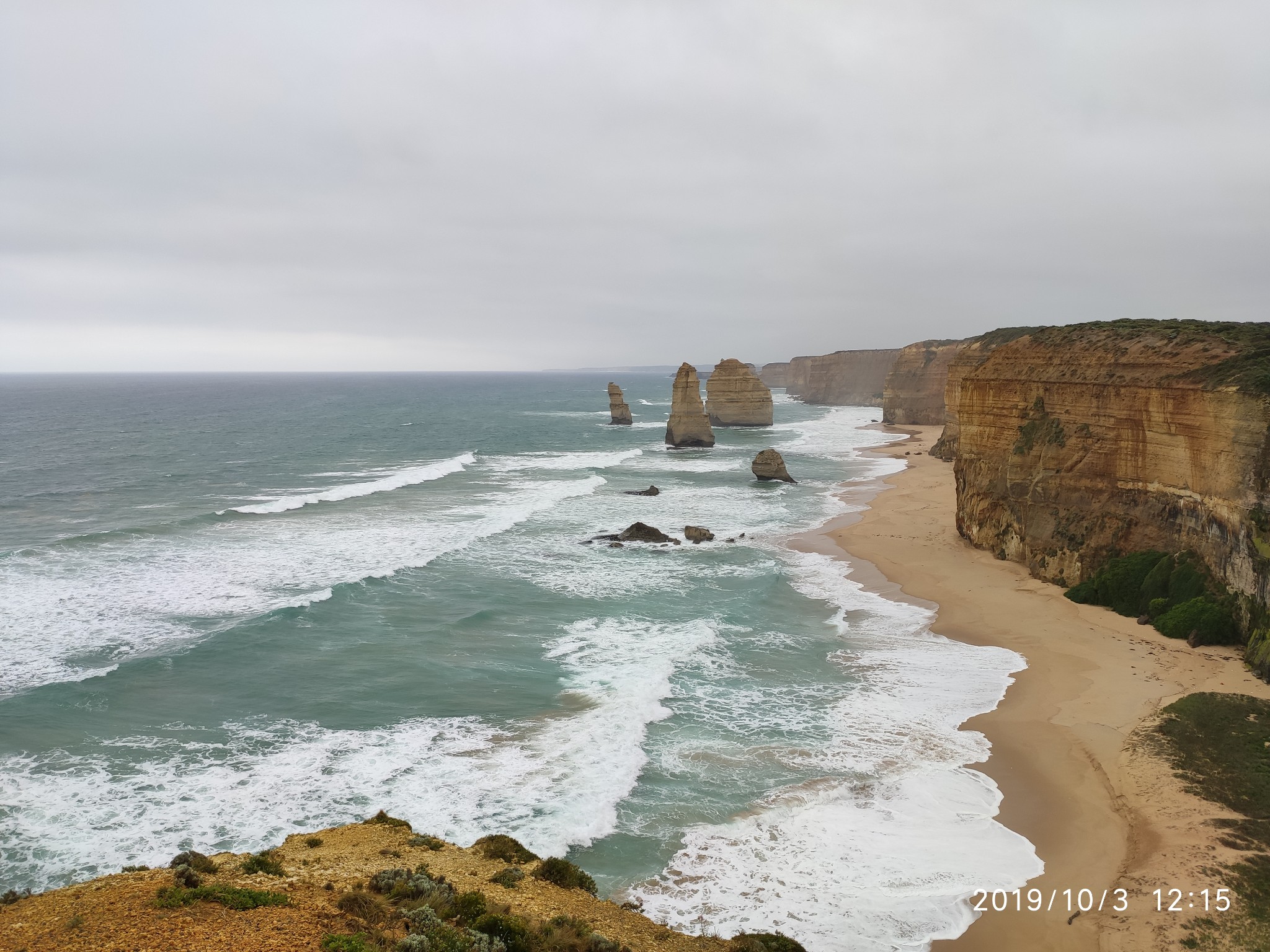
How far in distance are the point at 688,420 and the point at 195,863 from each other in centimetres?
6470

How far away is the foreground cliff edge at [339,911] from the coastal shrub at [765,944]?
0.6 inches

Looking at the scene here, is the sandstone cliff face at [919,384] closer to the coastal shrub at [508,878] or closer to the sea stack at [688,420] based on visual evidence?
the sea stack at [688,420]

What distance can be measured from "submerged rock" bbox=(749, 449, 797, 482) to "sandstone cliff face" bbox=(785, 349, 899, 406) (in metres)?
85.8

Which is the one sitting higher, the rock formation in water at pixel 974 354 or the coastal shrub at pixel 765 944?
the rock formation in water at pixel 974 354

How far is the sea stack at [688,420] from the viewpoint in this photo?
237 feet

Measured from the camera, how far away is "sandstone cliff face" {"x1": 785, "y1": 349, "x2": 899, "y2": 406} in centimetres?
13588

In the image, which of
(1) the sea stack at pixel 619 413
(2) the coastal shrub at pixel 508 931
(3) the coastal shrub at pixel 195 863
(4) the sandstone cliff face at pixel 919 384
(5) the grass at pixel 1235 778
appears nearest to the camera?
(2) the coastal shrub at pixel 508 931

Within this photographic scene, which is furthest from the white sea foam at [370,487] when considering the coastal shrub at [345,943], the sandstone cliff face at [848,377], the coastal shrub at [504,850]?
the sandstone cliff face at [848,377]

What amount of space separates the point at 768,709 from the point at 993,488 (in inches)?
696

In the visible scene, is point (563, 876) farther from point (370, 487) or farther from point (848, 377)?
point (848, 377)

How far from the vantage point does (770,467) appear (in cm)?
5331

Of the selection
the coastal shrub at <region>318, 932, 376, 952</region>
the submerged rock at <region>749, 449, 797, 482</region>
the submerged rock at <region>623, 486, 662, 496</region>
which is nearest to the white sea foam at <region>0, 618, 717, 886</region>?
the coastal shrub at <region>318, 932, 376, 952</region>

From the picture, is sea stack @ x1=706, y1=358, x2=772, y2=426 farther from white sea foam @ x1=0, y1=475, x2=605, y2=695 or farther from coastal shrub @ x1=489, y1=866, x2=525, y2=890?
coastal shrub @ x1=489, y1=866, x2=525, y2=890

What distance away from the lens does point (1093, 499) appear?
2722 cm
